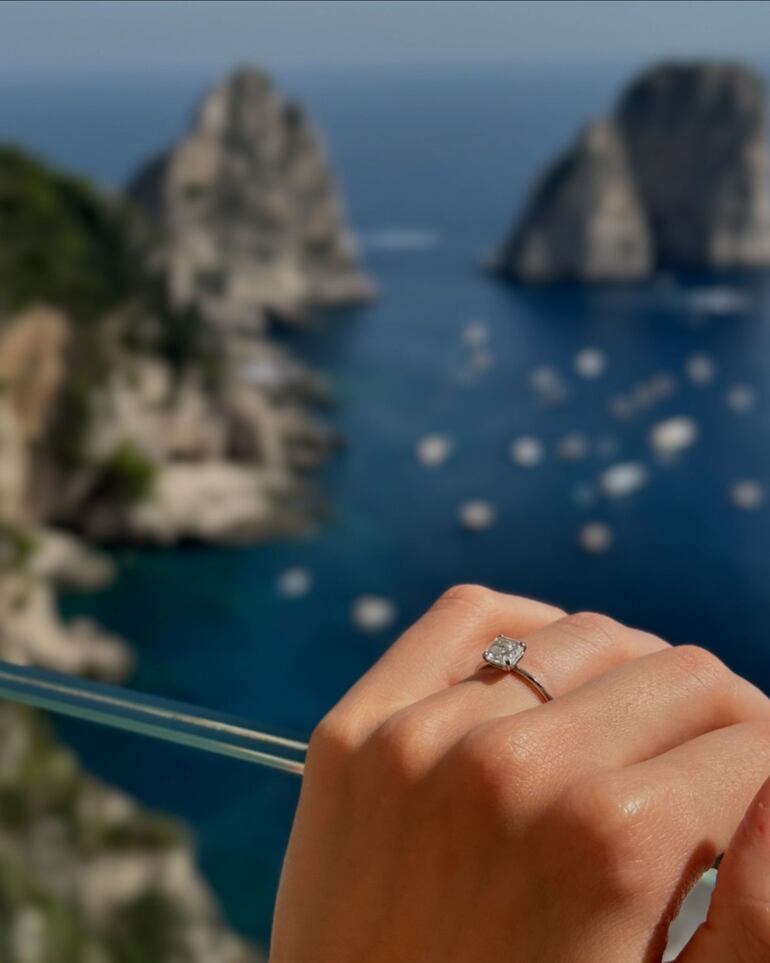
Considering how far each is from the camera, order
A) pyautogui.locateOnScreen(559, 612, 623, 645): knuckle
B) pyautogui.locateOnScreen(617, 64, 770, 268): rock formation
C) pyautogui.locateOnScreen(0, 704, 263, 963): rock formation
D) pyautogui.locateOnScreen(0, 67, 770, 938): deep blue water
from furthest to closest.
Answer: pyautogui.locateOnScreen(617, 64, 770, 268): rock formation, pyautogui.locateOnScreen(0, 67, 770, 938): deep blue water, pyautogui.locateOnScreen(0, 704, 263, 963): rock formation, pyautogui.locateOnScreen(559, 612, 623, 645): knuckle

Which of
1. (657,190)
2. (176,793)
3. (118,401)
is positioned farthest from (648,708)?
(657,190)

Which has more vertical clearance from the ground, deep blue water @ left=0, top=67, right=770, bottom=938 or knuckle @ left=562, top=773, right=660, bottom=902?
knuckle @ left=562, top=773, right=660, bottom=902

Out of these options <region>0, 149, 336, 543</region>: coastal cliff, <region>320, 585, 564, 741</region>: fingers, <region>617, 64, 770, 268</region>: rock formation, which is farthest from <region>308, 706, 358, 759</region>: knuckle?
<region>617, 64, 770, 268</region>: rock formation

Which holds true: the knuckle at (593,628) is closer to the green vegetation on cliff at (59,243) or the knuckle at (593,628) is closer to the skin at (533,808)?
the skin at (533,808)

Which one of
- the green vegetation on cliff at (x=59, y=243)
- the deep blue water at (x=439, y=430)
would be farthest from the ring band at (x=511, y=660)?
the green vegetation on cliff at (x=59, y=243)

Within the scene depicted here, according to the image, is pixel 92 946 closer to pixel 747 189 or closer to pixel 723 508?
pixel 723 508

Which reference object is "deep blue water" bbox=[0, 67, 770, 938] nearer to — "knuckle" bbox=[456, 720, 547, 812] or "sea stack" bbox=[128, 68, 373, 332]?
"sea stack" bbox=[128, 68, 373, 332]

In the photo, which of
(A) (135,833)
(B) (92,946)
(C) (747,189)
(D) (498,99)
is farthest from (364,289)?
(B) (92,946)
